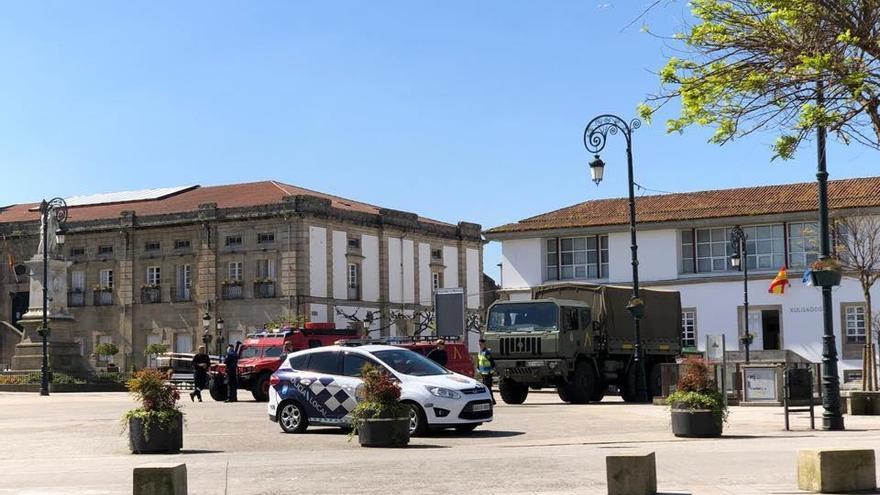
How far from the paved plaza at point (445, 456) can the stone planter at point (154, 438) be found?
258 millimetres

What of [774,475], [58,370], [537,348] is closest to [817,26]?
[774,475]

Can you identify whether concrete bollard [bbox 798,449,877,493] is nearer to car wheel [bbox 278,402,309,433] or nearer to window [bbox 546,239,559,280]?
car wheel [bbox 278,402,309,433]

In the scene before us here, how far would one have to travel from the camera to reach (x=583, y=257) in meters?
54.9

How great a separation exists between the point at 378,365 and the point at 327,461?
181 inches

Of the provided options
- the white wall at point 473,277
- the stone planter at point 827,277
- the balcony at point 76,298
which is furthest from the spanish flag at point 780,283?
the balcony at point 76,298

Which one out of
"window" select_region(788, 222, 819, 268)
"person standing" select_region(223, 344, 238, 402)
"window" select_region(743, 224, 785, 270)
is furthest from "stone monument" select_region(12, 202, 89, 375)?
"window" select_region(788, 222, 819, 268)

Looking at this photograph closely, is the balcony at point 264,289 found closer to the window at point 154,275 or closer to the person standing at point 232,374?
the window at point 154,275

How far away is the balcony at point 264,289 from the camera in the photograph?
68.9m

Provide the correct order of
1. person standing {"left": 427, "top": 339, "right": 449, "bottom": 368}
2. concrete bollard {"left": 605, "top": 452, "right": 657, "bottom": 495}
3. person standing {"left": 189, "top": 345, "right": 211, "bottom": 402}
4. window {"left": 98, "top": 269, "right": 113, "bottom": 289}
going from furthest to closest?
window {"left": 98, "top": 269, "right": 113, "bottom": 289} → person standing {"left": 189, "top": 345, "right": 211, "bottom": 402} → person standing {"left": 427, "top": 339, "right": 449, "bottom": 368} → concrete bollard {"left": 605, "top": 452, "right": 657, "bottom": 495}

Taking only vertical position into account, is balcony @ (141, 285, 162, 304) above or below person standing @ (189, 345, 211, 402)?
above

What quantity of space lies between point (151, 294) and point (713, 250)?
35.4m

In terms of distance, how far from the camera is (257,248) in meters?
69.9

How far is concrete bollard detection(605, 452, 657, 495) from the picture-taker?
1151 centimetres

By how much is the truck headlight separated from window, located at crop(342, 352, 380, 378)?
3.70 feet
